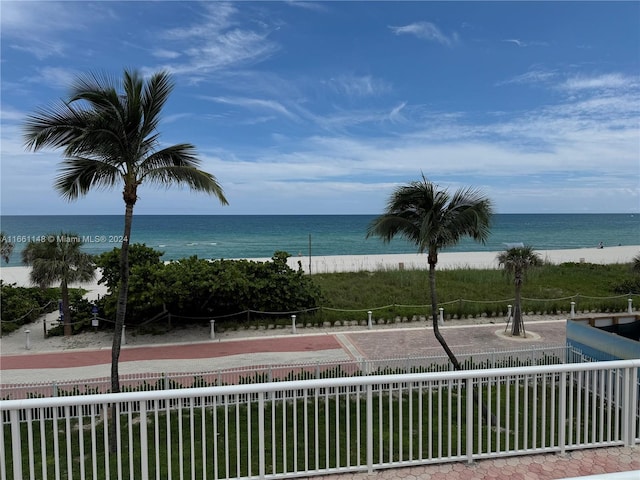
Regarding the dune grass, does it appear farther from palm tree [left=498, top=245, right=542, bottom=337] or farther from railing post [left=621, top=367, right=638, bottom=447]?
railing post [left=621, top=367, right=638, bottom=447]

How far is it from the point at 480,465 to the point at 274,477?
6.03ft

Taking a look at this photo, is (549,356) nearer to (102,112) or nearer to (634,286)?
(102,112)

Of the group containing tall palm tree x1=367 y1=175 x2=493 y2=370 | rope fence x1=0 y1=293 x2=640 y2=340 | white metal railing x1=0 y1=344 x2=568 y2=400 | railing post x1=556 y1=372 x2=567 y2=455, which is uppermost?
tall palm tree x1=367 y1=175 x2=493 y2=370

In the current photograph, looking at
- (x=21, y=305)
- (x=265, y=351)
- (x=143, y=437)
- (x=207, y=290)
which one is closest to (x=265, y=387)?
(x=143, y=437)

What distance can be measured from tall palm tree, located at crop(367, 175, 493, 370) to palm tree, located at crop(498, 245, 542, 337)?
6761 mm

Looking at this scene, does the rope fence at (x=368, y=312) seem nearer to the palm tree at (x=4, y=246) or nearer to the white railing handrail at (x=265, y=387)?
the palm tree at (x=4, y=246)

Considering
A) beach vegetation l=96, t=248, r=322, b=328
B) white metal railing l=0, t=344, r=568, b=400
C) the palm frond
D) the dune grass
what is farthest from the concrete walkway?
the palm frond

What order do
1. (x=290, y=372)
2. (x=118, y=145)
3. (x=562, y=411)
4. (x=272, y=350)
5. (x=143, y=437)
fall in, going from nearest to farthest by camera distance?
(x=143, y=437)
(x=562, y=411)
(x=118, y=145)
(x=290, y=372)
(x=272, y=350)

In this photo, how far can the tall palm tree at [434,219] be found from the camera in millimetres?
9734

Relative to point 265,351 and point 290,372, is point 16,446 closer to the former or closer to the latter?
point 290,372

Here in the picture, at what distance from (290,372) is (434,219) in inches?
196

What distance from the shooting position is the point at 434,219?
985 centimetres

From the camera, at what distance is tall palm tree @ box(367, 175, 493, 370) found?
973cm

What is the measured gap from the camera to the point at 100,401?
328 centimetres
